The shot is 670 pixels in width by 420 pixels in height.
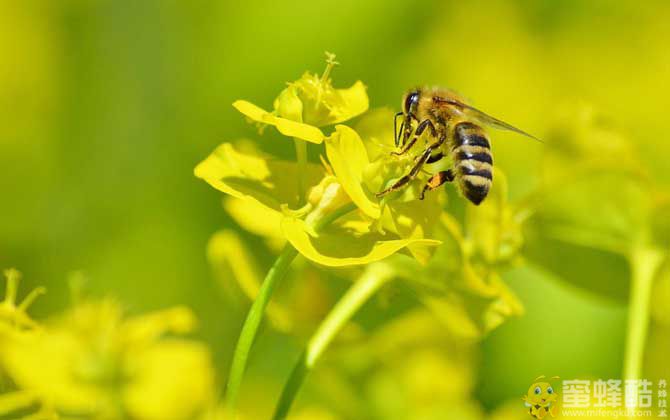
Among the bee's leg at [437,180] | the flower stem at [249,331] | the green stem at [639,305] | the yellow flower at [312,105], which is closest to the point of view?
the flower stem at [249,331]

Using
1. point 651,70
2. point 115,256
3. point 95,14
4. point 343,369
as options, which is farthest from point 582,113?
point 651,70

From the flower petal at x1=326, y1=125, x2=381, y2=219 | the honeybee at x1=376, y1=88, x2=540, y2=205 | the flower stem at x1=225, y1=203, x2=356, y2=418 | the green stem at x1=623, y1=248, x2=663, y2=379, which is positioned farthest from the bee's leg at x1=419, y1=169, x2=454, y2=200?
the green stem at x1=623, y1=248, x2=663, y2=379

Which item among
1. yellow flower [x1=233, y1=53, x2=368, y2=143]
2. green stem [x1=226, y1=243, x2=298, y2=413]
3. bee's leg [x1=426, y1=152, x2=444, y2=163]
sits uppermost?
A: bee's leg [x1=426, y1=152, x2=444, y2=163]

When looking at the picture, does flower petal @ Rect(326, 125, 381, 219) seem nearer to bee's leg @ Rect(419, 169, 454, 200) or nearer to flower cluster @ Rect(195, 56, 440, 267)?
flower cluster @ Rect(195, 56, 440, 267)

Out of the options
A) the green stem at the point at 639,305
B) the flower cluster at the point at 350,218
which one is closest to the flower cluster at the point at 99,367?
the flower cluster at the point at 350,218

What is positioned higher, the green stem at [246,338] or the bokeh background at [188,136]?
the bokeh background at [188,136]

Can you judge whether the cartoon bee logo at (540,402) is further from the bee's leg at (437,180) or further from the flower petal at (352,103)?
the flower petal at (352,103)

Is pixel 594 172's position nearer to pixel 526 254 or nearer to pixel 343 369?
pixel 526 254
